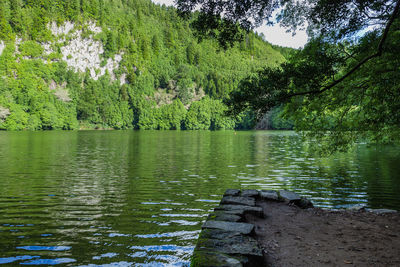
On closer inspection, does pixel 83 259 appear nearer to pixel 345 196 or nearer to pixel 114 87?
pixel 345 196

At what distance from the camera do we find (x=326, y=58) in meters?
6.74

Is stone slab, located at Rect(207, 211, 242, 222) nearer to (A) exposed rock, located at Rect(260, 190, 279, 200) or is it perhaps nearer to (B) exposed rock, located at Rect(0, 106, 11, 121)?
(A) exposed rock, located at Rect(260, 190, 279, 200)

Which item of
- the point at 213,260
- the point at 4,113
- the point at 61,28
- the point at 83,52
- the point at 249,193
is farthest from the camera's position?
the point at 83,52

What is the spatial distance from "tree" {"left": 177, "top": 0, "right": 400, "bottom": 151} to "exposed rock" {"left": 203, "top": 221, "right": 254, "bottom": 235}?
2.58 meters

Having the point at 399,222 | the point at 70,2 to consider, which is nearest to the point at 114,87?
the point at 70,2

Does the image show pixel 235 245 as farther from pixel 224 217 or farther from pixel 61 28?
pixel 61 28

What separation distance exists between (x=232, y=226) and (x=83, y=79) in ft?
553

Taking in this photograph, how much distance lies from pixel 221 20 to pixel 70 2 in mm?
194933

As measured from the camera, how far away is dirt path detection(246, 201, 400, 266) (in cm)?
498

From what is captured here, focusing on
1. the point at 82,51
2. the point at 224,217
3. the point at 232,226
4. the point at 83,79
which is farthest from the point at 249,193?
the point at 82,51

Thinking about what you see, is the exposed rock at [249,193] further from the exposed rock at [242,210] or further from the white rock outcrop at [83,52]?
the white rock outcrop at [83,52]

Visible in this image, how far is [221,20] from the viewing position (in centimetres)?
838

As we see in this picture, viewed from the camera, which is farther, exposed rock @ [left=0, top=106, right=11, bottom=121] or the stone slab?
exposed rock @ [left=0, top=106, right=11, bottom=121]

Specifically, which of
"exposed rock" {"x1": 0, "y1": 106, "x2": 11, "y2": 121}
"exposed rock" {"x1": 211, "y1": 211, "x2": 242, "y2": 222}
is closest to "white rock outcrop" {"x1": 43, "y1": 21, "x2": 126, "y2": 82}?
"exposed rock" {"x1": 0, "y1": 106, "x2": 11, "y2": 121}
